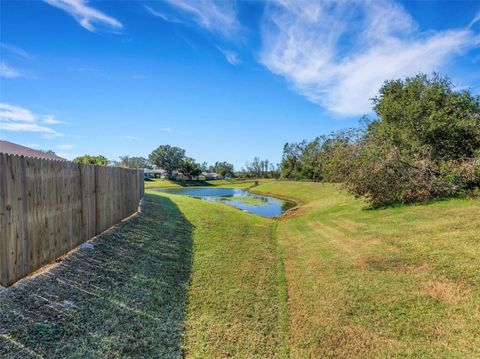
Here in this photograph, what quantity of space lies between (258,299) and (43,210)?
3955 millimetres

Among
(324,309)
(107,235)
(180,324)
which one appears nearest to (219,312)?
(180,324)

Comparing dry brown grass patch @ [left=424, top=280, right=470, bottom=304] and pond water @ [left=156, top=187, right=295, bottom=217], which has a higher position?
dry brown grass patch @ [left=424, top=280, right=470, bottom=304]

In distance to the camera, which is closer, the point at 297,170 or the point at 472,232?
the point at 472,232

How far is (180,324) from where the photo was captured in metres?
4.41

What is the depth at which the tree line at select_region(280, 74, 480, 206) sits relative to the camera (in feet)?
36.0

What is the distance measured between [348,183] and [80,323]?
11.7 meters

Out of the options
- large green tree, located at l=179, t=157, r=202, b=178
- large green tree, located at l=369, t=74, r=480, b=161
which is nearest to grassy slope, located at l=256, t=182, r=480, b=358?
large green tree, located at l=369, t=74, r=480, b=161

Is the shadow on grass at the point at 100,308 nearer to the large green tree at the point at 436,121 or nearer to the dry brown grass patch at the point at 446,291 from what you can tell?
the dry brown grass patch at the point at 446,291

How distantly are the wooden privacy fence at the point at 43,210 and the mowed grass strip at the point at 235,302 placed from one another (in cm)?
249

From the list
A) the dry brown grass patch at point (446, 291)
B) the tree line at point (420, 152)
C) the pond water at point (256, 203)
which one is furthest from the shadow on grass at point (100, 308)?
the pond water at point (256, 203)

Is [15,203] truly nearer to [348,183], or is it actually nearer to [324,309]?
[324,309]

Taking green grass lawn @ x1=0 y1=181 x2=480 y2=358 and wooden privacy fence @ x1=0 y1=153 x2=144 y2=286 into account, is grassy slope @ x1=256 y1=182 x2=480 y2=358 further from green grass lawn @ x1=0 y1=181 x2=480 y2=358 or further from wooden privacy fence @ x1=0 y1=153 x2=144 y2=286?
wooden privacy fence @ x1=0 y1=153 x2=144 y2=286

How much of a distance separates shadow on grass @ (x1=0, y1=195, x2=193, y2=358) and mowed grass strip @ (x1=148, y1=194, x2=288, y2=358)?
29 cm

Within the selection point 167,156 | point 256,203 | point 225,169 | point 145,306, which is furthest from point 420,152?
point 225,169
